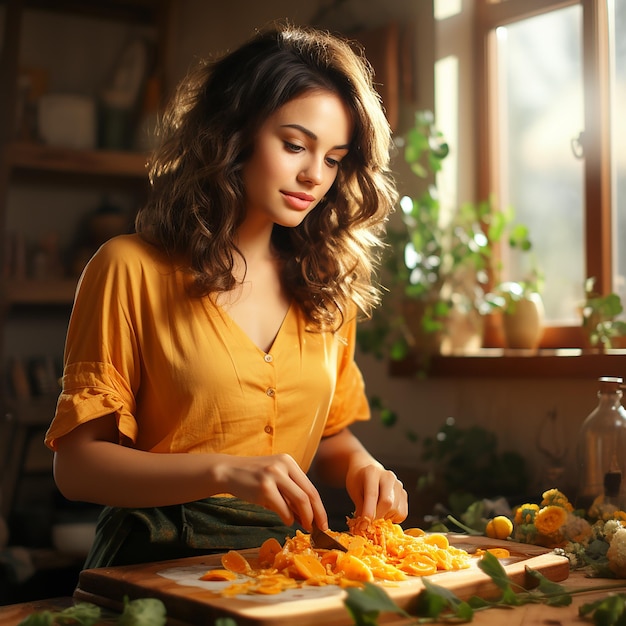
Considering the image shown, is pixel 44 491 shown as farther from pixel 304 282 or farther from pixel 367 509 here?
pixel 367 509

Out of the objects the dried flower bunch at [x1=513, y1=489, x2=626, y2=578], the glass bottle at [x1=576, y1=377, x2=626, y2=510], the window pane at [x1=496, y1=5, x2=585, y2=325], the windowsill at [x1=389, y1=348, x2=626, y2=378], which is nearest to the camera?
the dried flower bunch at [x1=513, y1=489, x2=626, y2=578]

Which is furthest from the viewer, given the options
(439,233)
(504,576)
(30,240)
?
(30,240)

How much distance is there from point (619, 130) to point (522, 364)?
65 centimetres

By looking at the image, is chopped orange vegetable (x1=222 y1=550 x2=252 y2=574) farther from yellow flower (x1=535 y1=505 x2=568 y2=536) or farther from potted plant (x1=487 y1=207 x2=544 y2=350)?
potted plant (x1=487 y1=207 x2=544 y2=350)

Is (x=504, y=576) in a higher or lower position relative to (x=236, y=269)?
lower

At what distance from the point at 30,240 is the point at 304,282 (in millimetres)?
2438

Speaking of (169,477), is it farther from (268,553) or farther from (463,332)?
(463,332)

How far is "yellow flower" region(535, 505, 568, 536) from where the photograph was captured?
1.45 meters

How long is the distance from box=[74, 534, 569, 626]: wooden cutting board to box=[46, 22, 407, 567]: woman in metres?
0.13

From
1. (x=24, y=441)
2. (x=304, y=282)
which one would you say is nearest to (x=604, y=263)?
(x=304, y=282)

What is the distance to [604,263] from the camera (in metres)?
2.35

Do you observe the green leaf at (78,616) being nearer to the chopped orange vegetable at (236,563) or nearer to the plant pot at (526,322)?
the chopped orange vegetable at (236,563)

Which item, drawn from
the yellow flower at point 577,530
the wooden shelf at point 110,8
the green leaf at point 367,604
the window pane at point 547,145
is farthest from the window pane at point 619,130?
the wooden shelf at point 110,8

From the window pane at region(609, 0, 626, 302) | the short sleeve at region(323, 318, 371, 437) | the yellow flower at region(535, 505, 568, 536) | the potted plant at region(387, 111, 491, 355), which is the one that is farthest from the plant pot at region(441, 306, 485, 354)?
the yellow flower at region(535, 505, 568, 536)
